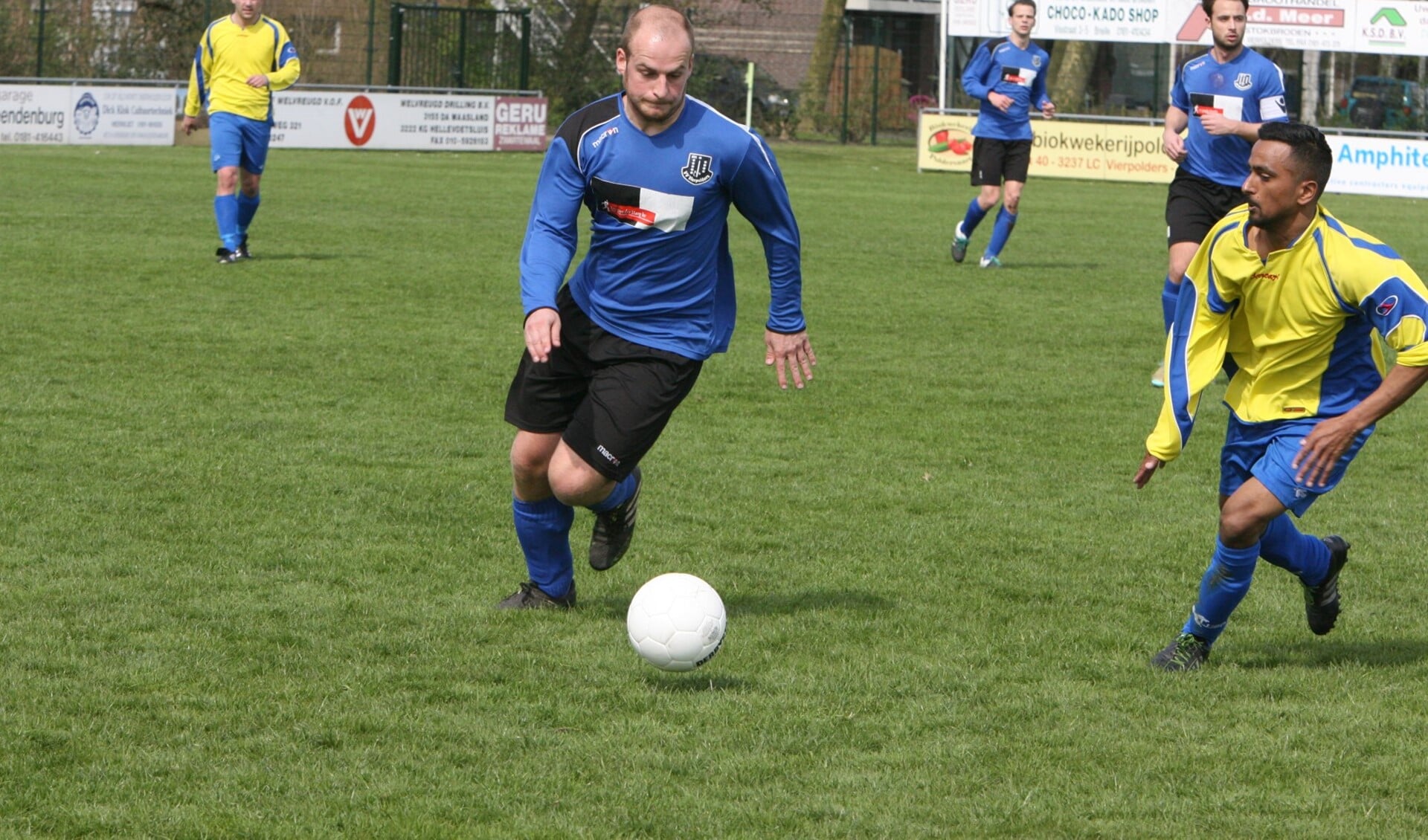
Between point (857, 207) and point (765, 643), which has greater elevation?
point (857, 207)

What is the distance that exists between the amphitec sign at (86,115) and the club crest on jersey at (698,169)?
2495 cm

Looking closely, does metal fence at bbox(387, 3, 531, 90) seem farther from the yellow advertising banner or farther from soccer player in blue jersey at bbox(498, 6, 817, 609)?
soccer player in blue jersey at bbox(498, 6, 817, 609)

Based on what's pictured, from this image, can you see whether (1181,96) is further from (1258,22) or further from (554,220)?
(1258,22)

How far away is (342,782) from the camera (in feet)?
13.3

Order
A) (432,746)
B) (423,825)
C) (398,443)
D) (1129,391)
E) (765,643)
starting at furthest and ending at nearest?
(1129,391), (398,443), (765,643), (432,746), (423,825)

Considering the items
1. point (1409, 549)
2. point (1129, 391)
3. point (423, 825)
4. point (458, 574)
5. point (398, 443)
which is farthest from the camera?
point (1129, 391)

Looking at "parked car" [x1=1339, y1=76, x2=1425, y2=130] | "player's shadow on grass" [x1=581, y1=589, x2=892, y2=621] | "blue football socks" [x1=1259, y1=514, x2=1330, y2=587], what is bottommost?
"player's shadow on grass" [x1=581, y1=589, x2=892, y2=621]

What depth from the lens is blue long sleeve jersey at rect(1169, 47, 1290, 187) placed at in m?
9.66

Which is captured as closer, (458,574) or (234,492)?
(458,574)

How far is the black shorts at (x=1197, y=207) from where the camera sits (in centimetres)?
966

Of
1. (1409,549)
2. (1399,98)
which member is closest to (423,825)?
(1409,549)

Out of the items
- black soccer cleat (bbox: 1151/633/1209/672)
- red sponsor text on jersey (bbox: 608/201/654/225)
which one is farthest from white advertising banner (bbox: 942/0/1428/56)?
red sponsor text on jersey (bbox: 608/201/654/225)

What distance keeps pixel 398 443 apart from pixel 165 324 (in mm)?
3688

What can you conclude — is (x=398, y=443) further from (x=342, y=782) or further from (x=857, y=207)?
(x=857, y=207)
